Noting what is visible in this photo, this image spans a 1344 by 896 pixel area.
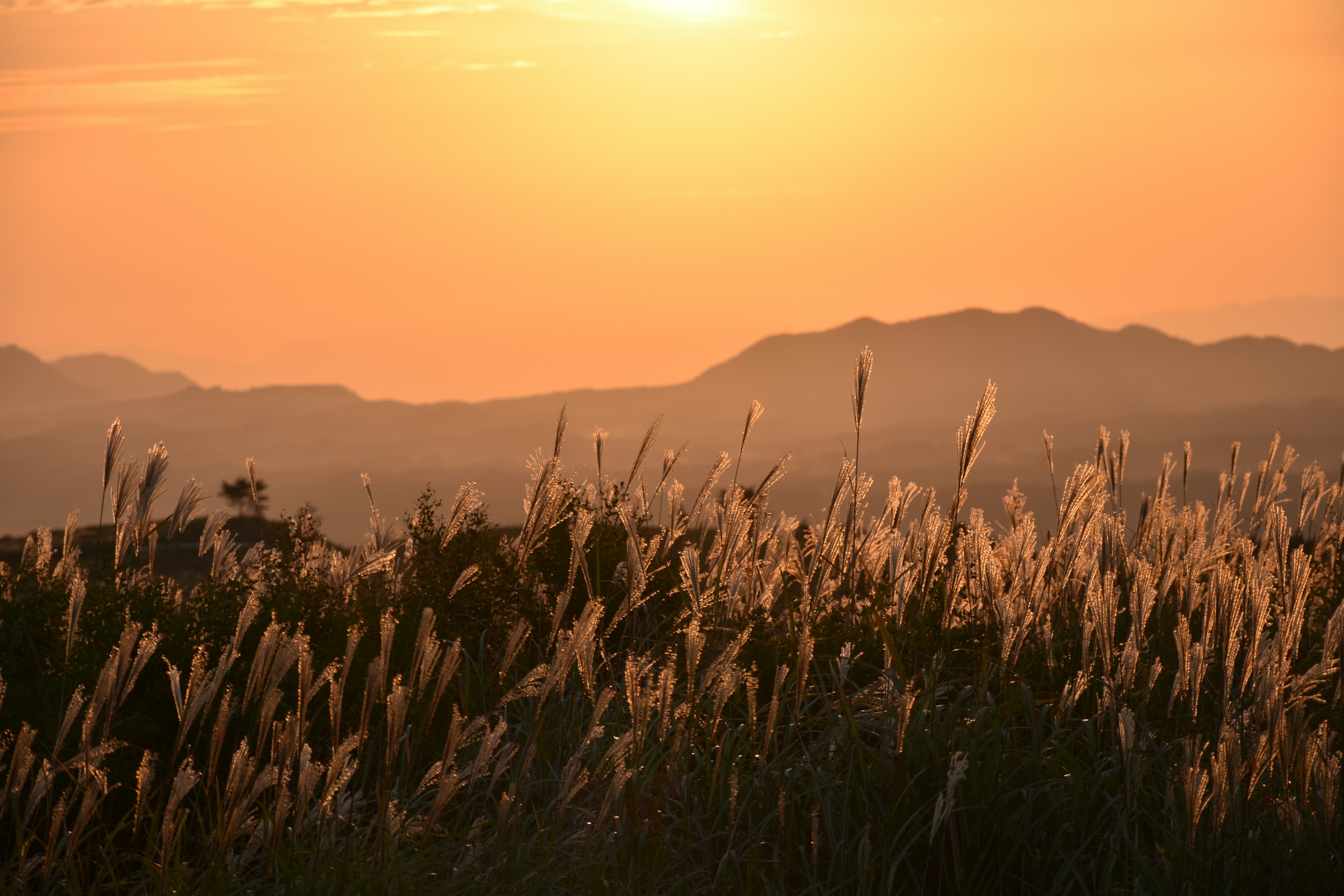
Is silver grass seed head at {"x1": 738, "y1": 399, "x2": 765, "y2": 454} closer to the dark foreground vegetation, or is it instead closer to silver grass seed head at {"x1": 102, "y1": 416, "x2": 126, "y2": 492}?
the dark foreground vegetation

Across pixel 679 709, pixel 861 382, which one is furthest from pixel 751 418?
pixel 679 709

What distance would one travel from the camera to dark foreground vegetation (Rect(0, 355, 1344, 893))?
122 inches

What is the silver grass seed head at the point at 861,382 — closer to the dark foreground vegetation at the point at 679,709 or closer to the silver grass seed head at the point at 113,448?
the dark foreground vegetation at the point at 679,709

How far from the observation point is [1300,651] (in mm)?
5363

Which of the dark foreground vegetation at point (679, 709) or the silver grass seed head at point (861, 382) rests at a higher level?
the silver grass seed head at point (861, 382)

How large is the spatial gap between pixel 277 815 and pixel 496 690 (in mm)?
1846

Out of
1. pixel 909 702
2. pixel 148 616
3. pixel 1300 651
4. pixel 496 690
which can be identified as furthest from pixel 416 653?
pixel 1300 651

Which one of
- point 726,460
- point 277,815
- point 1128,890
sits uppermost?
point 726,460

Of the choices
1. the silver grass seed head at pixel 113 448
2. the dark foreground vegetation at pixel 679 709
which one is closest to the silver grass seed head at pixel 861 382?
the dark foreground vegetation at pixel 679 709

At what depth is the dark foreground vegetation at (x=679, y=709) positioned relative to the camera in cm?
310

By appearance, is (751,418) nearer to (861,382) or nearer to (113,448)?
(861,382)

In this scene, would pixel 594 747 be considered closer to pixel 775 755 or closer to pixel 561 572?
pixel 775 755

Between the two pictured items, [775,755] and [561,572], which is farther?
[561,572]

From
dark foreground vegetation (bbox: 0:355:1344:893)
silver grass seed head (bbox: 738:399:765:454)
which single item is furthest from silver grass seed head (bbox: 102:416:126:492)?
silver grass seed head (bbox: 738:399:765:454)
